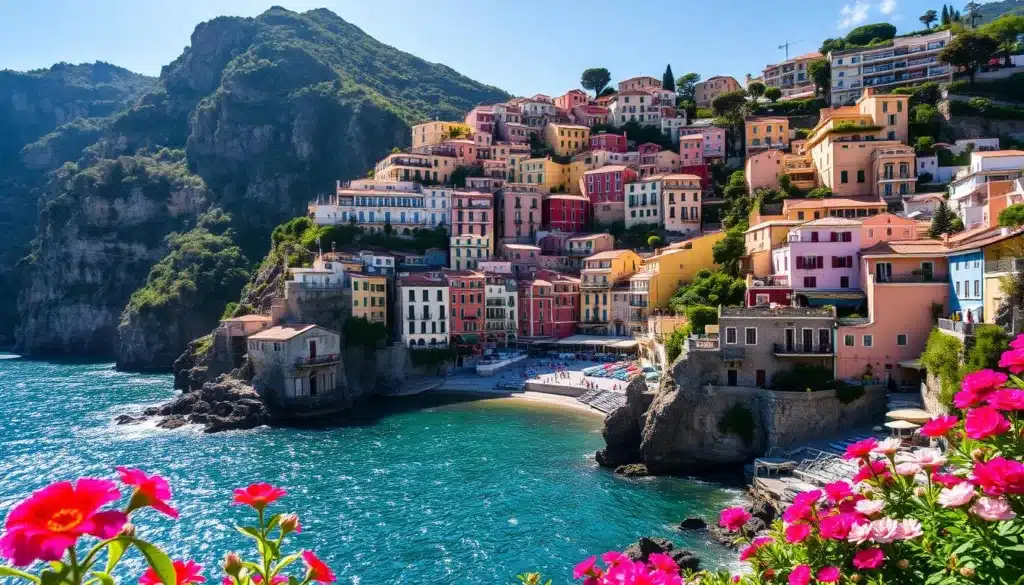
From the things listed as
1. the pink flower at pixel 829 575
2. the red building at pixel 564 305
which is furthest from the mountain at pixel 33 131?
the pink flower at pixel 829 575

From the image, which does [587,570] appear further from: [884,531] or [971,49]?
[971,49]

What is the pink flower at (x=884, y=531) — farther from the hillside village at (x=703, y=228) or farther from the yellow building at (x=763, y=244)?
the yellow building at (x=763, y=244)

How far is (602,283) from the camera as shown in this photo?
6938 cm

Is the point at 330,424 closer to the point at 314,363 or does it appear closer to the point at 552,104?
the point at 314,363

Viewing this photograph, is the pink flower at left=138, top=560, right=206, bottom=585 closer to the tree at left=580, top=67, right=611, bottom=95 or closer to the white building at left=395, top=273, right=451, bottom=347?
the white building at left=395, top=273, right=451, bottom=347

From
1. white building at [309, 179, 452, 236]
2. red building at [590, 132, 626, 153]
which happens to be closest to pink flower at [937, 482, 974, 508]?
white building at [309, 179, 452, 236]

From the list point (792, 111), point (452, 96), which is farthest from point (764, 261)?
point (452, 96)

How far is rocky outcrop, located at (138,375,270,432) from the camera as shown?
49.4 metres

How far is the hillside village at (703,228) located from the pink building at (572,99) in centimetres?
34

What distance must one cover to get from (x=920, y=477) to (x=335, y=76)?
149 m

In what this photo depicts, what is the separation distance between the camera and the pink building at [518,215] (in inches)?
3179

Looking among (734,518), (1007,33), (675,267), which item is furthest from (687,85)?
(734,518)

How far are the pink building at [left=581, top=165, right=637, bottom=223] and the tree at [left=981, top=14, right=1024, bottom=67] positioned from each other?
128 feet

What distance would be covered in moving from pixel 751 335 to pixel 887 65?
202 feet
